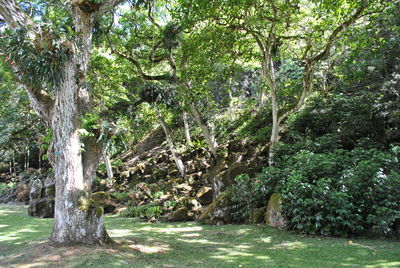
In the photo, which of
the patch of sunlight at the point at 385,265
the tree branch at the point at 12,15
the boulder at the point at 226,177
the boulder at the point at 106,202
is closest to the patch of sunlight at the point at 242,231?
the patch of sunlight at the point at 385,265

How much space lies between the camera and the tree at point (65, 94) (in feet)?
16.9

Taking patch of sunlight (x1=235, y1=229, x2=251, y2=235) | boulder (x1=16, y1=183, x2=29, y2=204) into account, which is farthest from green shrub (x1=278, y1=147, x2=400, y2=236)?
boulder (x1=16, y1=183, x2=29, y2=204)

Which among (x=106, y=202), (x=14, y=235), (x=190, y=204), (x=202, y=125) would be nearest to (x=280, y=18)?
(x=202, y=125)

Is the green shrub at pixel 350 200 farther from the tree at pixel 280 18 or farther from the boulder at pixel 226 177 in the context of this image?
the boulder at pixel 226 177

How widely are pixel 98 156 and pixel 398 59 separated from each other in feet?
28.9

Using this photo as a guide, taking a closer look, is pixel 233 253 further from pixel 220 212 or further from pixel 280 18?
pixel 280 18

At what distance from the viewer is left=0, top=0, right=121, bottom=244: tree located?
16.9ft

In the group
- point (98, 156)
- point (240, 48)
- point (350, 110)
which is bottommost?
point (98, 156)

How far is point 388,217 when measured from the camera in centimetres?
553

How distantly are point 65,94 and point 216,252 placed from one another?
4126 millimetres

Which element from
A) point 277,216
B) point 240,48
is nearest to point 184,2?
point 240,48

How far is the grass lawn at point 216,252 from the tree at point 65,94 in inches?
18.8

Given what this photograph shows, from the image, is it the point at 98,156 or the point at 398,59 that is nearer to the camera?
the point at 98,156

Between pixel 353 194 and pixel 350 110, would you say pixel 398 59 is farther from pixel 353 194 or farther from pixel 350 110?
pixel 353 194
